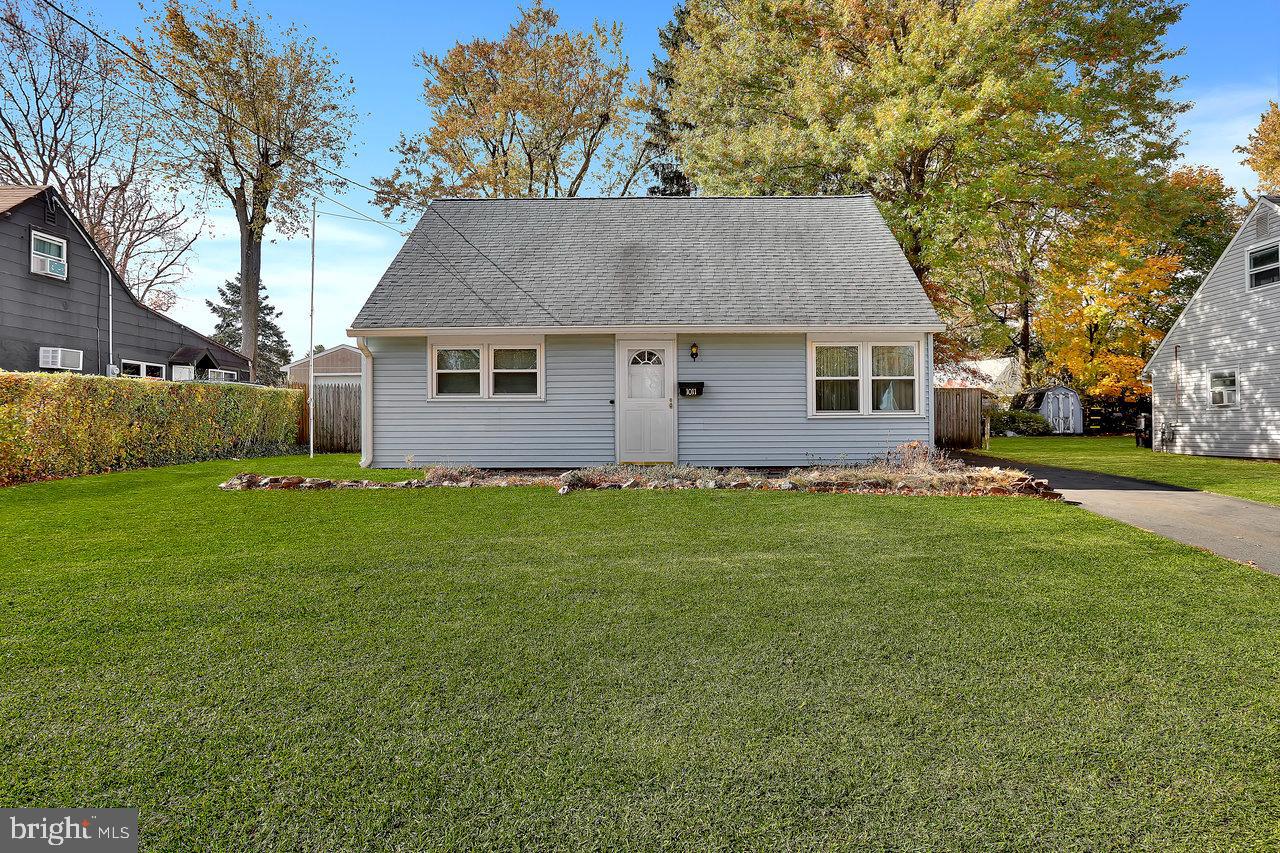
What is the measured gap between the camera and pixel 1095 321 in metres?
25.0

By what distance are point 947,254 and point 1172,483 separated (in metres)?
8.45

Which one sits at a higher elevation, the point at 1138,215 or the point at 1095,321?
the point at 1138,215

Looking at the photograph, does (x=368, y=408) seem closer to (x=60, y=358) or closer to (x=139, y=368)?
(x=60, y=358)

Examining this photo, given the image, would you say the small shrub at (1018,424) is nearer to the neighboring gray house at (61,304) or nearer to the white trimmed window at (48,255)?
the neighboring gray house at (61,304)

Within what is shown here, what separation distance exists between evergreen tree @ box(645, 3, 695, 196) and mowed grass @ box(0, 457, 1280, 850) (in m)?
23.7

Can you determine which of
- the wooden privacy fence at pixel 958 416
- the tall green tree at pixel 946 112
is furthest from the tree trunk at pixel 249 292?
the wooden privacy fence at pixel 958 416

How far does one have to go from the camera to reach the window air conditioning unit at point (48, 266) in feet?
48.6

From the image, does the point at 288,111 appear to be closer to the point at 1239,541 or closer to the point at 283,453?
the point at 283,453

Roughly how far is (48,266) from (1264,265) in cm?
2824

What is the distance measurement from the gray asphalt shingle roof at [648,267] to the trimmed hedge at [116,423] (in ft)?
13.5

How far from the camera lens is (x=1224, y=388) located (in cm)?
1539

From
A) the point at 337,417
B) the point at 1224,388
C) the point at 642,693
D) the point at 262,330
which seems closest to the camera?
the point at 642,693

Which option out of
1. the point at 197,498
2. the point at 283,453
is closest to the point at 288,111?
the point at 283,453

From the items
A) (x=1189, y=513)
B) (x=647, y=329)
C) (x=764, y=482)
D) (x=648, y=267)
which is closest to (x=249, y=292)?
(x=648, y=267)
